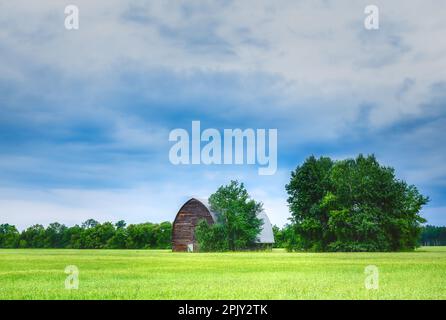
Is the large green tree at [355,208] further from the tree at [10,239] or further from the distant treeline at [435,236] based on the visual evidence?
the distant treeline at [435,236]

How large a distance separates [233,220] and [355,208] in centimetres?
1846

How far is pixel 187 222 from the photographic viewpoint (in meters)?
90.2

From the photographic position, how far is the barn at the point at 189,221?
86750 mm

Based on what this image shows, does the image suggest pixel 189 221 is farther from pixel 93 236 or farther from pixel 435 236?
pixel 435 236

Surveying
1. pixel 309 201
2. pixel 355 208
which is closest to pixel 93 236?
pixel 309 201

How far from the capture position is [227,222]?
272ft

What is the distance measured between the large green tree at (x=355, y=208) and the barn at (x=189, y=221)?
11537 millimetres

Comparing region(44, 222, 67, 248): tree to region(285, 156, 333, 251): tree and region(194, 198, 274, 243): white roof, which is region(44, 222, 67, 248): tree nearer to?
region(194, 198, 274, 243): white roof

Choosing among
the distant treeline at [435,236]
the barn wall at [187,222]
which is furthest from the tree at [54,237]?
the distant treeline at [435,236]

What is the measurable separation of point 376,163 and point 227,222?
23203mm

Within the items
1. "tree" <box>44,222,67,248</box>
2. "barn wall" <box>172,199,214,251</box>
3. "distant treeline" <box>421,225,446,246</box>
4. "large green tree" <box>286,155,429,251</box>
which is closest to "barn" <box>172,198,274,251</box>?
"barn wall" <box>172,199,214,251</box>
